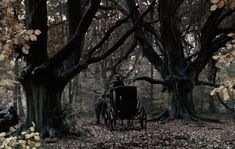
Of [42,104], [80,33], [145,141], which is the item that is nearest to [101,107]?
[42,104]

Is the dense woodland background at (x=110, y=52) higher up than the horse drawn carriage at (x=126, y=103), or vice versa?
the dense woodland background at (x=110, y=52)

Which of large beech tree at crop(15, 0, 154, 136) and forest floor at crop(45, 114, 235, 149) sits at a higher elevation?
large beech tree at crop(15, 0, 154, 136)

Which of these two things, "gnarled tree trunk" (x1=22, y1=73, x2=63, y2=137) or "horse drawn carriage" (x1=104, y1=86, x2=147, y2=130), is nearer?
"gnarled tree trunk" (x1=22, y1=73, x2=63, y2=137)

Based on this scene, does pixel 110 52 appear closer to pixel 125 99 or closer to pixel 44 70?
pixel 44 70

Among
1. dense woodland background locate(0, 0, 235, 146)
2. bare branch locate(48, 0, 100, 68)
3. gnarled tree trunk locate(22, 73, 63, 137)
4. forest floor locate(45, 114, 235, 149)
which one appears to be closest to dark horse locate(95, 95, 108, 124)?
dense woodland background locate(0, 0, 235, 146)

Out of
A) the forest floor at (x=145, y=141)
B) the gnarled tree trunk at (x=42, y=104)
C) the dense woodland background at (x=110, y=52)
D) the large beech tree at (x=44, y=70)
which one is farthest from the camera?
the gnarled tree trunk at (x=42, y=104)

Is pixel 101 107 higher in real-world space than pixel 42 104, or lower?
lower

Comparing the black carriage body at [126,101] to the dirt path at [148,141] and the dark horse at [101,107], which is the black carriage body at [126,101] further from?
the dark horse at [101,107]

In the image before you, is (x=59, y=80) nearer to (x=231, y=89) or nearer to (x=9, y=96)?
(x=231, y=89)

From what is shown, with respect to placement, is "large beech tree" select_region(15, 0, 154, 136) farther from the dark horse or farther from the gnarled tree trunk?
the dark horse

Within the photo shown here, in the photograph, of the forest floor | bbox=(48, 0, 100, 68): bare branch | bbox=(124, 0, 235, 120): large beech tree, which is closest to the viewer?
the forest floor

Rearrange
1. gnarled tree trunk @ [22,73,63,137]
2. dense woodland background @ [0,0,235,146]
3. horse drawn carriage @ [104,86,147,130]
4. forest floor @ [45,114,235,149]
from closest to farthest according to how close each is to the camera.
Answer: forest floor @ [45,114,235,149]
dense woodland background @ [0,0,235,146]
gnarled tree trunk @ [22,73,63,137]
horse drawn carriage @ [104,86,147,130]

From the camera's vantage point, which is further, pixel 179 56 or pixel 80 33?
pixel 179 56

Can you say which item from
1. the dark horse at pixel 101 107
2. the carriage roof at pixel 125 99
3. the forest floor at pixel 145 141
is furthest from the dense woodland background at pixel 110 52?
the carriage roof at pixel 125 99
